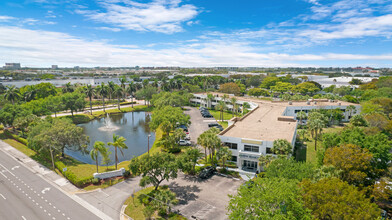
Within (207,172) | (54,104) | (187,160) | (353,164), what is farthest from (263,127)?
(54,104)

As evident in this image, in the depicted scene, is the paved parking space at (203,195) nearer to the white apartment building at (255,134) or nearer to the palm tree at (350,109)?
the white apartment building at (255,134)

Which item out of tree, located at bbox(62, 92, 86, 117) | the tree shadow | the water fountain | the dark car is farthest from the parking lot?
tree, located at bbox(62, 92, 86, 117)

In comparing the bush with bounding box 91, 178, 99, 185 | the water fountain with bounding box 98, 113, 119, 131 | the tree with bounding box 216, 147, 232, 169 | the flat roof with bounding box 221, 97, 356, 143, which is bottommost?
the bush with bounding box 91, 178, 99, 185

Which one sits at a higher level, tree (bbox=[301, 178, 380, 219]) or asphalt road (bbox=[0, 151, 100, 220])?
tree (bbox=[301, 178, 380, 219])

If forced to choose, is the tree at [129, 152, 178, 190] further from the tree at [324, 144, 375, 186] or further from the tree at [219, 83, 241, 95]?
the tree at [219, 83, 241, 95]

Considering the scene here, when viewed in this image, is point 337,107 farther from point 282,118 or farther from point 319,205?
point 319,205

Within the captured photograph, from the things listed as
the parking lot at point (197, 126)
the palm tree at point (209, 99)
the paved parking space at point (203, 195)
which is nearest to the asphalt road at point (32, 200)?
the paved parking space at point (203, 195)
